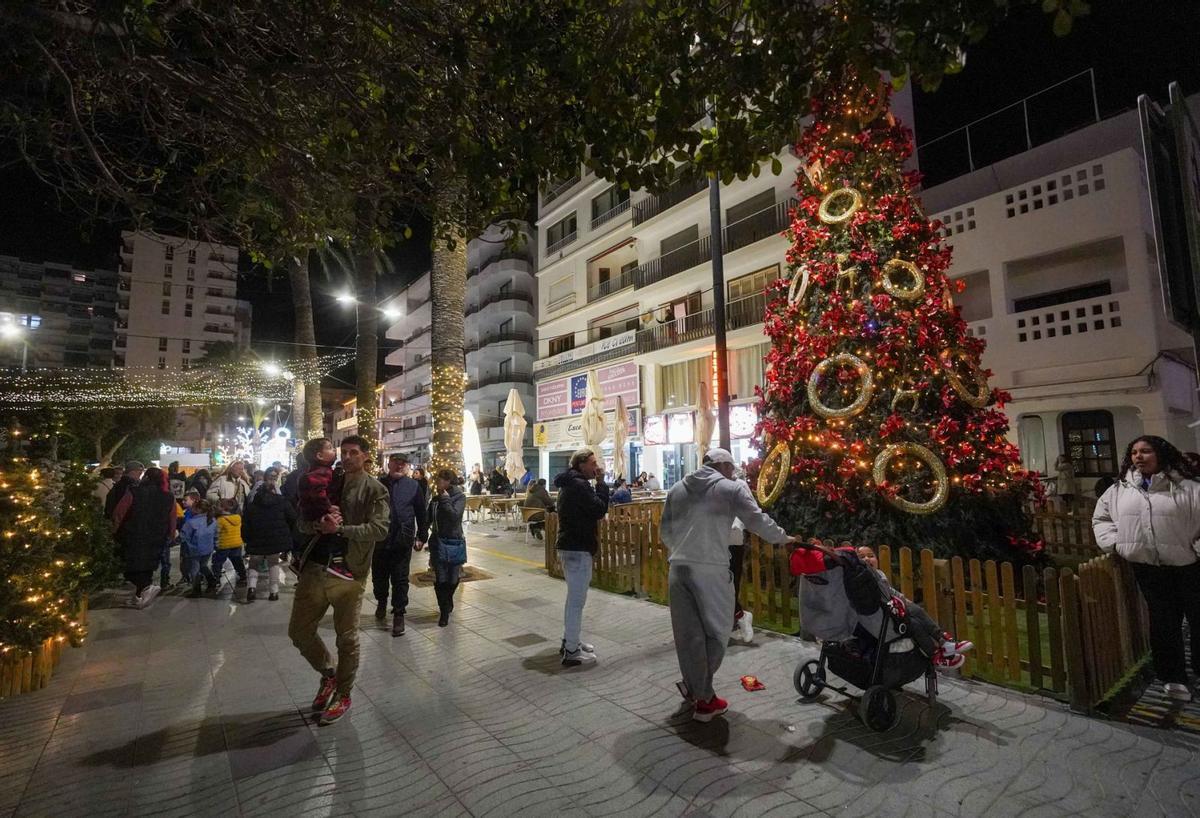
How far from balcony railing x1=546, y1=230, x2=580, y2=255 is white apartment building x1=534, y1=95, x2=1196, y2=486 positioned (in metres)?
5.71

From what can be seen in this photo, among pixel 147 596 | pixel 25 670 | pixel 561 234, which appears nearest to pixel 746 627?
pixel 25 670

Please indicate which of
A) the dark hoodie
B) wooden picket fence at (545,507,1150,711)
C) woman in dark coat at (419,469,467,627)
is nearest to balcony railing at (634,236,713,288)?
woman in dark coat at (419,469,467,627)

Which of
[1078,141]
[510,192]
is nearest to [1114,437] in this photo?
[1078,141]

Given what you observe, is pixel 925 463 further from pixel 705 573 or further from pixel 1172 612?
pixel 705 573

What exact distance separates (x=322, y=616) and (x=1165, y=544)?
6.26 meters

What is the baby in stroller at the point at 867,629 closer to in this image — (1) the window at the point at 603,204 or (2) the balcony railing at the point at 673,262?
(2) the balcony railing at the point at 673,262

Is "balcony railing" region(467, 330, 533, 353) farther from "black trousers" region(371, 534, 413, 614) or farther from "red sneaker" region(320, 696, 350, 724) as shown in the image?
"red sneaker" region(320, 696, 350, 724)

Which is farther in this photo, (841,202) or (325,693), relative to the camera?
(841,202)

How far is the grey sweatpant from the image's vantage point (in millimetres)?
4172

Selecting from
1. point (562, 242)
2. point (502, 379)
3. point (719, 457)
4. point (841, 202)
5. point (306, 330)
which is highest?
point (562, 242)

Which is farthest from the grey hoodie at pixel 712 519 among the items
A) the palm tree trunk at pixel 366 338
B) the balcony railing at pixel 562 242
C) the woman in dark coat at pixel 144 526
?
the balcony railing at pixel 562 242

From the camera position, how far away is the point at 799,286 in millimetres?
8188

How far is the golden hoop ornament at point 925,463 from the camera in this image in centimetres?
674

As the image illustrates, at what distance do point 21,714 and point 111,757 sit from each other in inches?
58.3
